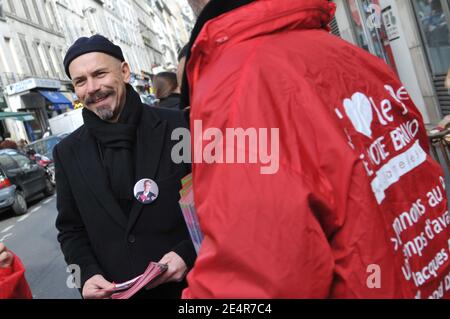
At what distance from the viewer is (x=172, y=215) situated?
248cm

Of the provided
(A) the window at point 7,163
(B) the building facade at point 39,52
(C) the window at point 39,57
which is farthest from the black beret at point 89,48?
(C) the window at point 39,57

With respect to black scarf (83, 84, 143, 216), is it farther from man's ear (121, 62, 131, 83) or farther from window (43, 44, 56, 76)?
window (43, 44, 56, 76)

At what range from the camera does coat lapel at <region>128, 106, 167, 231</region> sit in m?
2.45

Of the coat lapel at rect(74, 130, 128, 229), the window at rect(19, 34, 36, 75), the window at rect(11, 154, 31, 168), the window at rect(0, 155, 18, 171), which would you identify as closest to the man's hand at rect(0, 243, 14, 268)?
the coat lapel at rect(74, 130, 128, 229)

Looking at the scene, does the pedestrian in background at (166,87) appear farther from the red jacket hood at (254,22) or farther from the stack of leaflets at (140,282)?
the red jacket hood at (254,22)

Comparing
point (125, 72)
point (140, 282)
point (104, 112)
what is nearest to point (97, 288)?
point (140, 282)

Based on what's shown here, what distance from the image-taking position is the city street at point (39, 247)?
6.32m

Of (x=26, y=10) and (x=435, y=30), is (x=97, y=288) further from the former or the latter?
(x=26, y=10)

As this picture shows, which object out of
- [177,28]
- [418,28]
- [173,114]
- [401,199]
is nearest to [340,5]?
[418,28]

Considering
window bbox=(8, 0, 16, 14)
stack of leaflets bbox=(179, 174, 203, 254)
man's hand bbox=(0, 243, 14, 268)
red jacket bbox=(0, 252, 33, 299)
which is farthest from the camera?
window bbox=(8, 0, 16, 14)

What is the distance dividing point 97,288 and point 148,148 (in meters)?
0.68

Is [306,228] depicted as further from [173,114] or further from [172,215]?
[173,114]

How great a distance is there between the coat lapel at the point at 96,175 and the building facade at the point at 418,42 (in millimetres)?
7342

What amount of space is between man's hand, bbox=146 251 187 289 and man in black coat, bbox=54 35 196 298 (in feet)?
0.03
